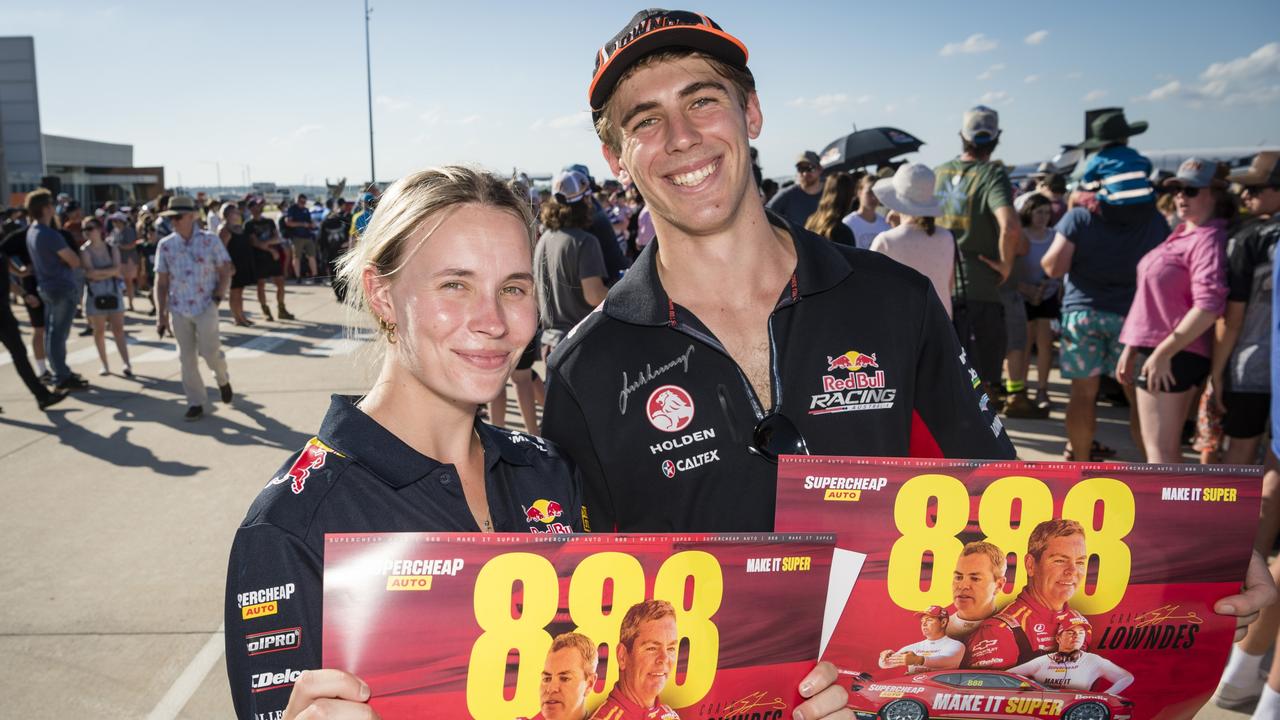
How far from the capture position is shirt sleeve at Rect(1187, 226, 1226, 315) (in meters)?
4.34

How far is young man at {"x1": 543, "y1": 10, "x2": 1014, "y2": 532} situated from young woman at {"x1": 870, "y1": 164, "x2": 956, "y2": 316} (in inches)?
145

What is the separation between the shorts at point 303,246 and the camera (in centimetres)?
2128

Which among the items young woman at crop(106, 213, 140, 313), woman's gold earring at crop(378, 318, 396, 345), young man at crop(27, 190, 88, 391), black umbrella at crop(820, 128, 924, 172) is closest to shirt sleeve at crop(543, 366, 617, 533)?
woman's gold earring at crop(378, 318, 396, 345)

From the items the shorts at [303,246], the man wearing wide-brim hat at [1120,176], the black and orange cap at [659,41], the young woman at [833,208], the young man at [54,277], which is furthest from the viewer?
the shorts at [303,246]

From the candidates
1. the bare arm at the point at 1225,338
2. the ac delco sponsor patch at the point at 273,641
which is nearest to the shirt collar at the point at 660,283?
the ac delco sponsor patch at the point at 273,641

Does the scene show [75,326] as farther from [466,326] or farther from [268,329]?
[466,326]

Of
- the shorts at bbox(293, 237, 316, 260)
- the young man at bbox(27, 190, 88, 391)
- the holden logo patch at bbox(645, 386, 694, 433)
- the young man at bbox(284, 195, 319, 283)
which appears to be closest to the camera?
the holden logo patch at bbox(645, 386, 694, 433)

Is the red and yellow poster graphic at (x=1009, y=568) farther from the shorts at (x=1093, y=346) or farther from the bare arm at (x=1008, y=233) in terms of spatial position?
the bare arm at (x=1008, y=233)

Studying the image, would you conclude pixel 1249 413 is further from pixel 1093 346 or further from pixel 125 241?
pixel 125 241

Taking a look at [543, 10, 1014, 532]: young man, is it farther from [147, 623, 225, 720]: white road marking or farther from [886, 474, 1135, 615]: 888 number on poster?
[147, 623, 225, 720]: white road marking

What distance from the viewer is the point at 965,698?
1557 mm

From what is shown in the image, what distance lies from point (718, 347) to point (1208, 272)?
3921 mm
